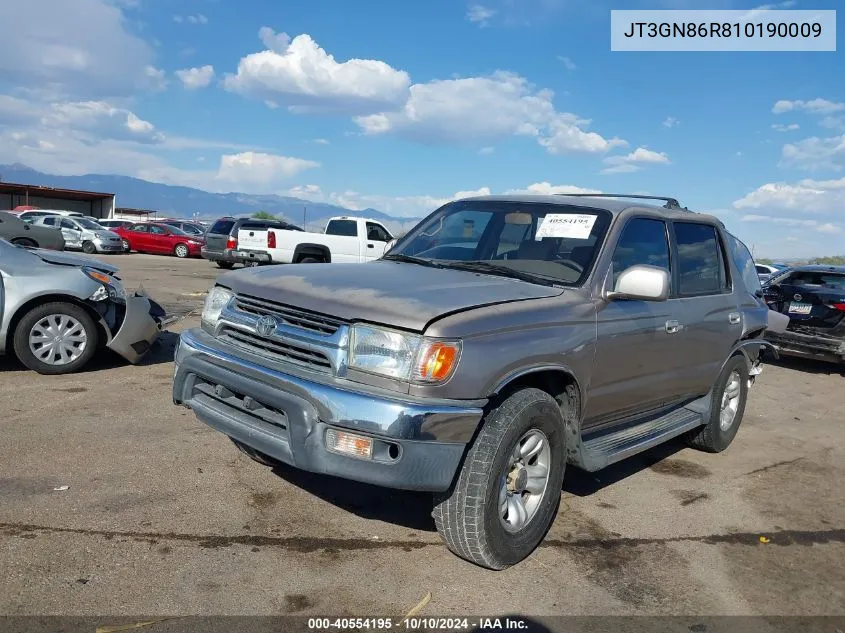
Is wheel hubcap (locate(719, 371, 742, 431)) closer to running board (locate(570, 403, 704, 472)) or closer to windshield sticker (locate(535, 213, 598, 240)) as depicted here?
running board (locate(570, 403, 704, 472))

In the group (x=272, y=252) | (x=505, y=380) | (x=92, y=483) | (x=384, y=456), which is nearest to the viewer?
(x=384, y=456)

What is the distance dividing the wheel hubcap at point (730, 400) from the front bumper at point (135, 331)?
5383 mm

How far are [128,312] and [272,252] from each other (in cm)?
1228

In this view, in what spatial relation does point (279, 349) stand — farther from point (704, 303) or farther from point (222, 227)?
point (222, 227)

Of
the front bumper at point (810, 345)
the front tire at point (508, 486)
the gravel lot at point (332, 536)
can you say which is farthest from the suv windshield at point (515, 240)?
the front bumper at point (810, 345)

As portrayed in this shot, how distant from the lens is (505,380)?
3.22m

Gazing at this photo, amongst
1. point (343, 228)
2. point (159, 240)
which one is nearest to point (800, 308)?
point (343, 228)

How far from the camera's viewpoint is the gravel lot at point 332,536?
3.04 m

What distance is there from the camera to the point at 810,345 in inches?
379

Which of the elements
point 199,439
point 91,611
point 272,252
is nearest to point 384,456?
point 91,611

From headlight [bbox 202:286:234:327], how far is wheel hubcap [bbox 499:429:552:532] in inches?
70.5

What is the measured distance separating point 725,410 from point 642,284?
247 centimetres

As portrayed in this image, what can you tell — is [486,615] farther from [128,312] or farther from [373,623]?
[128,312]

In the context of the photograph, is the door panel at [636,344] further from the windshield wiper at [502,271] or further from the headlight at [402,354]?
the headlight at [402,354]
